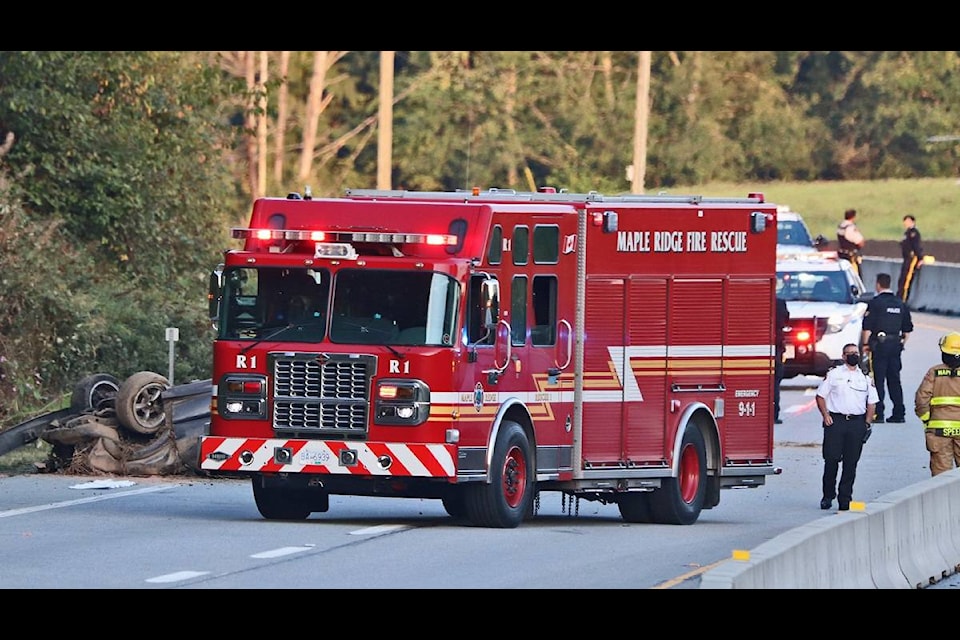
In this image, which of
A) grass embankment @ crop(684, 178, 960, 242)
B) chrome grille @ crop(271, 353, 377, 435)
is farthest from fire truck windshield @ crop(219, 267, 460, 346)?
grass embankment @ crop(684, 178, 960, 242)

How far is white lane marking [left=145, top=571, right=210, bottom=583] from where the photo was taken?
13266 millimetres

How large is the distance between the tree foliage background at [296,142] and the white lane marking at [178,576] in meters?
11.4

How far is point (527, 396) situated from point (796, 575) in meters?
6.01

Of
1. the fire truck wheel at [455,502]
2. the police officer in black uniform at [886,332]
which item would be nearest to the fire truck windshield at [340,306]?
the fire truck wheel at [455,502]

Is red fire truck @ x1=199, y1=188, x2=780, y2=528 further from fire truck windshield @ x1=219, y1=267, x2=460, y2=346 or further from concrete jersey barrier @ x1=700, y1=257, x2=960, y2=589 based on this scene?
concrete jersey barrier @ x1=700, y1=257, x2=960, y2=589

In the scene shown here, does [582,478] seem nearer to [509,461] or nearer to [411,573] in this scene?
[509,461]

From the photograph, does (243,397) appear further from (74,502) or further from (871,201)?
(871,201)

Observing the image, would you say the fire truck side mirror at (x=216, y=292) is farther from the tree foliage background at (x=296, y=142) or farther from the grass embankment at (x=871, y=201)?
the grass embankment at (x=871, y=201)

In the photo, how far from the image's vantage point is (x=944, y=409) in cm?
1909

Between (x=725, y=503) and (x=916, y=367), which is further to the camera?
(x=916, y=367)

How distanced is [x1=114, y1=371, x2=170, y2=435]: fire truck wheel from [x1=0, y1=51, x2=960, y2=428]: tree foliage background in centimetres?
447

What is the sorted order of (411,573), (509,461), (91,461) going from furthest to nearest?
(91,461)
(509,461)
(411,573)

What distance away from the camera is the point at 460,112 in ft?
256

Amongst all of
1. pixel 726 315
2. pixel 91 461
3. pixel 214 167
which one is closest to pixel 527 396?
pixel 726 315
